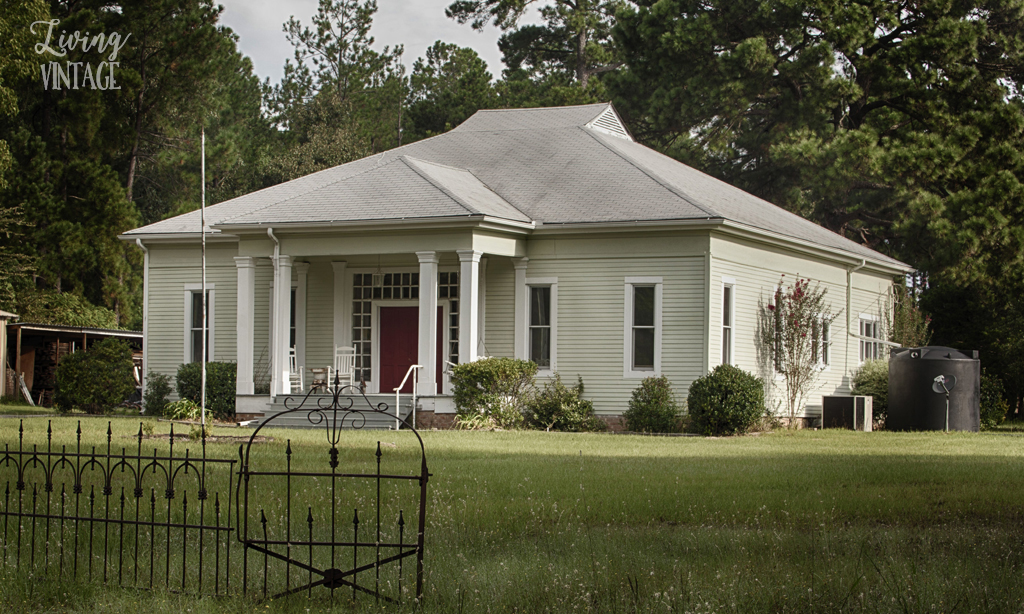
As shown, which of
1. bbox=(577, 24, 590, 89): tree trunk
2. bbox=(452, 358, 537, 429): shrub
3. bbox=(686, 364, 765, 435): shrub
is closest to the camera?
bbox=(686, 364, 765, 435): shrub

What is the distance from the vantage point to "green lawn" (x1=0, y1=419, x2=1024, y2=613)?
766cm

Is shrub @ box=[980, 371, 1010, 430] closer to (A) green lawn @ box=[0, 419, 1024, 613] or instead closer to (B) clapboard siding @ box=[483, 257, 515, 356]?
(A) green lawn @ box=[0, 419, 1024, 613]

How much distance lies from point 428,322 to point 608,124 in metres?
11.3

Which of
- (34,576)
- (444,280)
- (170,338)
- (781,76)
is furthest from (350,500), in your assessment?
(781,76)

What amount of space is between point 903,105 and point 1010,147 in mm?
6620

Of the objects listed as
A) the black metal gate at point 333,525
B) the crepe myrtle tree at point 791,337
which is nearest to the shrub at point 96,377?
the black metal gate at point 333,525

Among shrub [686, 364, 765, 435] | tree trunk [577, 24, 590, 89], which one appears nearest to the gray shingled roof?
shrub [686, 364, 765, 435]

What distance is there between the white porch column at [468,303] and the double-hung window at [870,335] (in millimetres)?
12295

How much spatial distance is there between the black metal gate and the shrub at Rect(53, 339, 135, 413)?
13.0m

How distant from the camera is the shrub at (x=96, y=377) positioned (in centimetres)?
2616

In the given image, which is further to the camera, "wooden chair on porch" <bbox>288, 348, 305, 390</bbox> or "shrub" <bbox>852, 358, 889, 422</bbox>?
"shrub" <bbox>852, 358, 889, 422</bbox>

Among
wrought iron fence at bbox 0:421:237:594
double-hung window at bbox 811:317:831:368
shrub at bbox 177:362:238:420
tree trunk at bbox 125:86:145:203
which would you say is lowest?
wrought iron fence at bbox 0:421:237:594

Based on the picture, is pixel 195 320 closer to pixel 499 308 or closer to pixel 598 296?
pixel 499 308

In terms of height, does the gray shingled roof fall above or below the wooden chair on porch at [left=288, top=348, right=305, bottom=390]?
above
